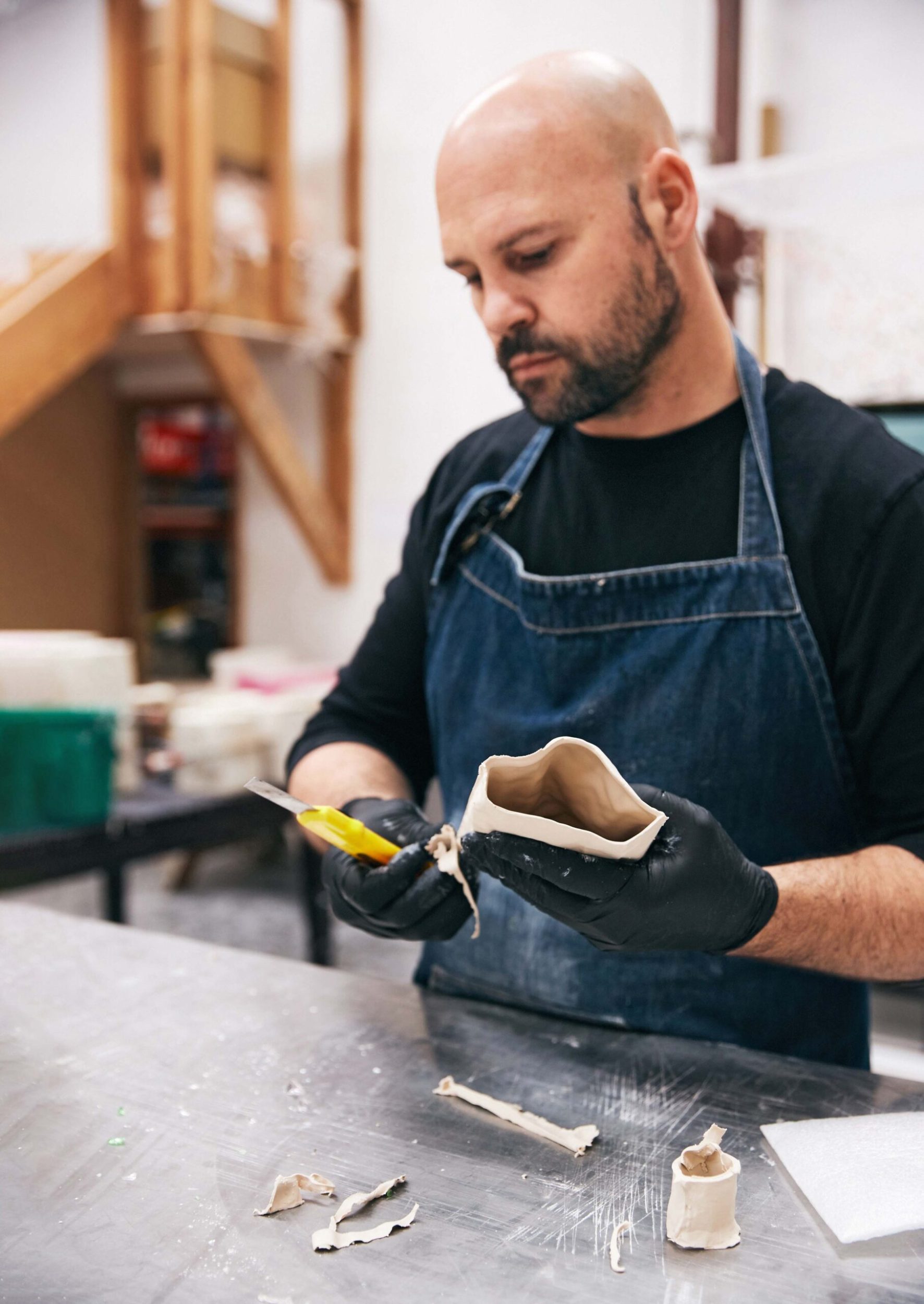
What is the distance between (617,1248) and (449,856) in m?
0.36

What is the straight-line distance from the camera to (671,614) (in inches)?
46.1

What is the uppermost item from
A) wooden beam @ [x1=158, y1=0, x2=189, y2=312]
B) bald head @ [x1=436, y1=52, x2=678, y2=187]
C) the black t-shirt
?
wooden beam @ [x1=158, y1=0, x2=189, y2=312]

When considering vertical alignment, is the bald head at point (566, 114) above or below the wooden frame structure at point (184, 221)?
below

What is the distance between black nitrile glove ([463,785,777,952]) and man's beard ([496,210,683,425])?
48cm

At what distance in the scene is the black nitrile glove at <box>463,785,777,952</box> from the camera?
854 mm

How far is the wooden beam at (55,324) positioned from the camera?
130 inches

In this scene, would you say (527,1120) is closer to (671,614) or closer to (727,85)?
(671,614)

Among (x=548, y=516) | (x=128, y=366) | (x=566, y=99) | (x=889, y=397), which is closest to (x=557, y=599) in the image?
(x=548, y=516)

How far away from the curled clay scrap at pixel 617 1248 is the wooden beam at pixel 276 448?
3198 millimetres

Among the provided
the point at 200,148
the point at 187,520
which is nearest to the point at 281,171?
the point at 200,148

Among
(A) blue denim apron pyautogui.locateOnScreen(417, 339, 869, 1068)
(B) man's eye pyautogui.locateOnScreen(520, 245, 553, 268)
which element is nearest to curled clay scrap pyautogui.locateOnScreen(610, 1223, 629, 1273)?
(A) blue denim apron pyautogui.locateOnScreen(417, 339, 869, 1068)

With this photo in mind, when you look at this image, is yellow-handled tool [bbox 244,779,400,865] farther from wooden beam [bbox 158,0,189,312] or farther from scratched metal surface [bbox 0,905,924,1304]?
wooden beam [bbox 158,0,189,312]

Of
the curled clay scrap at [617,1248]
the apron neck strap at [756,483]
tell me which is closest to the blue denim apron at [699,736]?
the apron neck strap at [756,483]

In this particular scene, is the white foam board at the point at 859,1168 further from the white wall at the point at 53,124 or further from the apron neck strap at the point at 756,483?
the white wall at the point at 53,124
